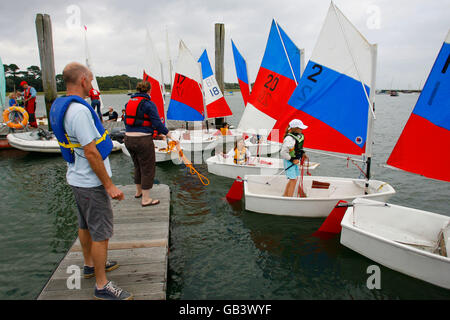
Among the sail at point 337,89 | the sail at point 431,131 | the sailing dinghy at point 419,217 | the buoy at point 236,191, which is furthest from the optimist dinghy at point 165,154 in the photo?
the sail at point 431,131

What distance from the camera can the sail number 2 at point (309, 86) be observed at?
5.58 metres

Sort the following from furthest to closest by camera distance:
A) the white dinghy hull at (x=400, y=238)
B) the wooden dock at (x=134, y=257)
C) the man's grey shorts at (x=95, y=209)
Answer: the white dinghy hull at (x=400, y=238), the wooden dock at (x=134, y=257), the man's grey shorts at (x=95, y=209)

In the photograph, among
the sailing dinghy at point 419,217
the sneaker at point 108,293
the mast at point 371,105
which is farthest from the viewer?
the mast at point 371,105

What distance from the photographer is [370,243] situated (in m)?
3.85

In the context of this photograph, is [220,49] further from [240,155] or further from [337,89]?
[337,89]

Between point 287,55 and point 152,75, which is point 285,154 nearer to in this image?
point 287,55

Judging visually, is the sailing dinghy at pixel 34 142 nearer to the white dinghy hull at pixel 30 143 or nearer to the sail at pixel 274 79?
the white dinghy hull at pixel 30 143

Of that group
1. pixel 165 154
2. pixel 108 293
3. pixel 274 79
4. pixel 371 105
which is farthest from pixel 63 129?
pixel 165 154

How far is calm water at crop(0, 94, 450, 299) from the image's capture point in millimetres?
3529

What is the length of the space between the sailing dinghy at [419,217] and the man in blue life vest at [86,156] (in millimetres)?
3343

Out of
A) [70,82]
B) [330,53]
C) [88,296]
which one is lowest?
[88,296]

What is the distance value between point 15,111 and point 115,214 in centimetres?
951

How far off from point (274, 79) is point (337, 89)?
2321 millimetres

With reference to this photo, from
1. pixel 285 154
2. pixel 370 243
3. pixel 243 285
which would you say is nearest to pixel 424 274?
pixel 370 243
